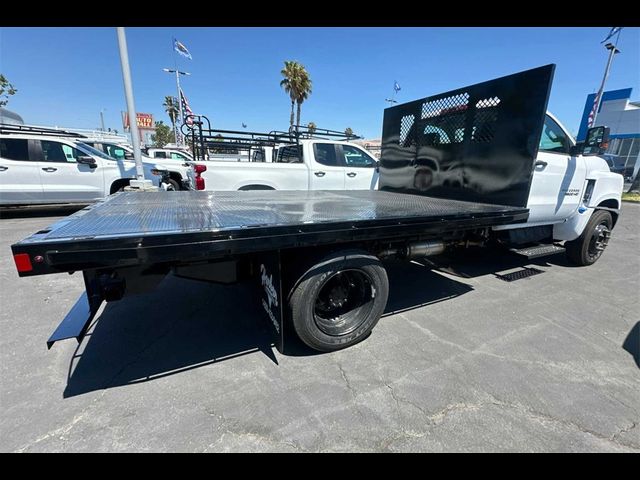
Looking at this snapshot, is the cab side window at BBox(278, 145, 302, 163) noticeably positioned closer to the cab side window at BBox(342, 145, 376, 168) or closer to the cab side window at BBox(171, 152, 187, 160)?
the cab side window at BBox(342, 145, 376, 168)

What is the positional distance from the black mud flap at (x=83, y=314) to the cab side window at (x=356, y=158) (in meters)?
5.70

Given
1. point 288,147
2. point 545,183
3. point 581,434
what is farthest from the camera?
point 288,147

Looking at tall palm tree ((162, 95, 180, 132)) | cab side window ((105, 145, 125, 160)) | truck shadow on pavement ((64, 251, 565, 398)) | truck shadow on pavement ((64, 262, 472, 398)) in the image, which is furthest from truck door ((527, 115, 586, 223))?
tall palm tree ((162, 95, 180, 132))

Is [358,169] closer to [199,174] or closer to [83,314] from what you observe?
[199,174]

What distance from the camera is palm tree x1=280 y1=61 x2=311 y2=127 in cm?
3023

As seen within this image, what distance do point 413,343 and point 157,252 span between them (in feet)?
7.82

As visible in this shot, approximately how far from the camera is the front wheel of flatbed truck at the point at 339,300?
2496 millimetres

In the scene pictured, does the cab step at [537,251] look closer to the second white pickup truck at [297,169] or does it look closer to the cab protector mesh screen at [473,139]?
the cab protector mesh screen at [473,139]

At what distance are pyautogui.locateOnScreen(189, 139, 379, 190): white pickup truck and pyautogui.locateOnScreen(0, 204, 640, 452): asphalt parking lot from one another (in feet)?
8.90

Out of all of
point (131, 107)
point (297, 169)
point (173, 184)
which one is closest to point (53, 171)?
point (131, 107)

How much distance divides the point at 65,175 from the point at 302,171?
20.9ft

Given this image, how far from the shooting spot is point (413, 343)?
294 centimetres
